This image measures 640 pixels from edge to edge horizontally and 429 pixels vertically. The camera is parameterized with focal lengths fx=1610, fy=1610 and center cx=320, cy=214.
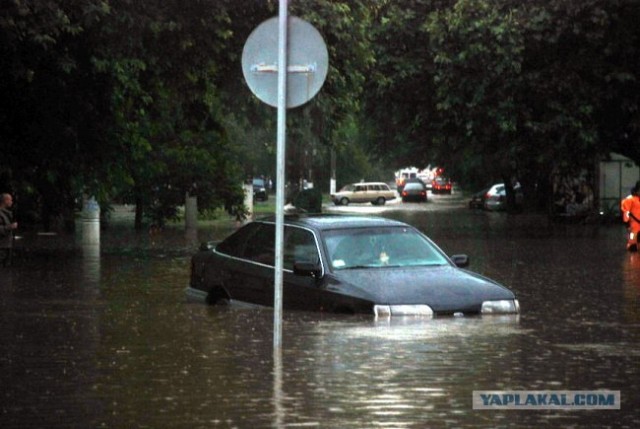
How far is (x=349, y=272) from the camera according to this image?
15633 millimetres

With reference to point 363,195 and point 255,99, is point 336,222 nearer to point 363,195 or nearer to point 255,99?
point 255,99

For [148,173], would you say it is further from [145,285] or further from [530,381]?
[530,381]

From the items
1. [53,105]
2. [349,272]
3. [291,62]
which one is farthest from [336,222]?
[53,105]

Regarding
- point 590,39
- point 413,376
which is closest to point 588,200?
point 590,39

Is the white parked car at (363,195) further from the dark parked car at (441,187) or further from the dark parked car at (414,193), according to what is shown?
the dark parked car at (441,187)

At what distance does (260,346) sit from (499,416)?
13.0ft

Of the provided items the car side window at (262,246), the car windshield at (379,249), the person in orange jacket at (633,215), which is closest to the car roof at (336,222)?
the car windshield at (379,249)

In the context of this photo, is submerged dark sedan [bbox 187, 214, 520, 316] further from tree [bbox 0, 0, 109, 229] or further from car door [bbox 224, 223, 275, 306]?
tree [bbox 0, 0, 109, 229]

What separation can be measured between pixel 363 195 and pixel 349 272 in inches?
3580

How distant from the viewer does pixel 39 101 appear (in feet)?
104

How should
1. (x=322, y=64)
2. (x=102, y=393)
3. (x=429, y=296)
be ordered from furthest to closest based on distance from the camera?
(x=429, y=296), (x=322, y=64), (x=102, y=393)

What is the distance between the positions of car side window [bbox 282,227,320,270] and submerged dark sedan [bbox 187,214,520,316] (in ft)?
0.03

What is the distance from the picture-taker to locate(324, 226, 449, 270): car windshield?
15961 millimetres

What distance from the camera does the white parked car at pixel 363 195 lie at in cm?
10531
